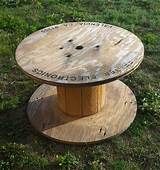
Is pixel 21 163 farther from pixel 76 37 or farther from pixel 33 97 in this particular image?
pixel 76 37

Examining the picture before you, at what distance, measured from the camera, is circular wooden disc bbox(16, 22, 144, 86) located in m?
3.94

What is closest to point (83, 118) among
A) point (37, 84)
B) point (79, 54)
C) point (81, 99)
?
point (81, 99)

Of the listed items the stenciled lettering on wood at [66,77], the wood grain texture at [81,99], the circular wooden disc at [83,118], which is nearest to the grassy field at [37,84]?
the circular wooden disc at [83,118]

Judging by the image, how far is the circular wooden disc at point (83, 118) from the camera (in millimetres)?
4484

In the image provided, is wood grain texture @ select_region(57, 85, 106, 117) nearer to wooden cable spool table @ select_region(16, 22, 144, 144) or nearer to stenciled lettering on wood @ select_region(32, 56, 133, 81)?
wooden cable spool table @ select_region(16, 22, 144, 144)

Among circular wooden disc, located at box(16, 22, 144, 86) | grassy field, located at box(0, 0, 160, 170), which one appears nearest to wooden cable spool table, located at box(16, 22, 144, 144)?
circular wooden disc, located at box(16, 22, 144, 86)

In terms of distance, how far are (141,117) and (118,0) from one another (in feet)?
11.4

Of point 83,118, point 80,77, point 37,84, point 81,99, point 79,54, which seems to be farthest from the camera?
point 37,84

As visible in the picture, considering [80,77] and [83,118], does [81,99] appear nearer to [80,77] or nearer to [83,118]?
[83,118]

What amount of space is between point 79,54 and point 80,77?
1.53 feet

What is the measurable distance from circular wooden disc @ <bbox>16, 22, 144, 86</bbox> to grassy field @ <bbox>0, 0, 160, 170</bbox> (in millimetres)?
906

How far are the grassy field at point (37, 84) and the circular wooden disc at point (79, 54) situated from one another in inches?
Result: 35.7

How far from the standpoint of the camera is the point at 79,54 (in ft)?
14.1

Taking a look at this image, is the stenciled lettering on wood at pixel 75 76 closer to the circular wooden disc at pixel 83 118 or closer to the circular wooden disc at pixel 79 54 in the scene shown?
the circular wooden disc at pixel 79 54
